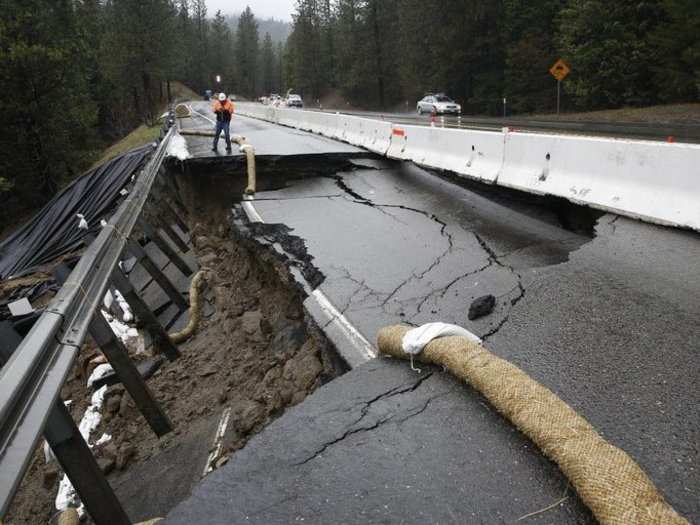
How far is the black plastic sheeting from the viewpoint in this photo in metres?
9.83

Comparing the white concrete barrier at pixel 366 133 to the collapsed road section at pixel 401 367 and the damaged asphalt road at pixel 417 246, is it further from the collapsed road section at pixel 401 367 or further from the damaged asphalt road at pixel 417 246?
the collapsed road section at pixel 401 367

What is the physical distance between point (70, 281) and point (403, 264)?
3141mm

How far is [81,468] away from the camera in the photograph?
9.50ft

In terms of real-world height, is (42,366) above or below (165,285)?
above

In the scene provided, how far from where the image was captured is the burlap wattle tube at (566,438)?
77.4 inches

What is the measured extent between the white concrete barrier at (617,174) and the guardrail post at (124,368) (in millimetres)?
5203

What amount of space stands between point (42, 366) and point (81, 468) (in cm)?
63

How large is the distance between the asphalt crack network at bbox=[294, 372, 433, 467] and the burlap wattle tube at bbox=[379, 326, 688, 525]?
245 mm

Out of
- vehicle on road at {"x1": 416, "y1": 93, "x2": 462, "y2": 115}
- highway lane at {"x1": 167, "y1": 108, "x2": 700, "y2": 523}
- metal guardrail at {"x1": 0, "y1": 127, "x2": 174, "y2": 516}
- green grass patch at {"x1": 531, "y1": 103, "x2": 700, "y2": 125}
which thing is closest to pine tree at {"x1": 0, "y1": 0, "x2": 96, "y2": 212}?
metal guardrail at {"x1": 0, "y1": 127, "x2": 174, "y2": 516}

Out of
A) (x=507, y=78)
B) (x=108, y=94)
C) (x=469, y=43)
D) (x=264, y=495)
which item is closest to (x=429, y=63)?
(x=469, y=43)

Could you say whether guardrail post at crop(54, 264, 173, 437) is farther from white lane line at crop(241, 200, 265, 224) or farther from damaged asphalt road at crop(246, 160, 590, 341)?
white lane line at crop(241, 200, 265, 224)

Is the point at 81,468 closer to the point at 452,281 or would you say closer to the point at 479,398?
the point at 479,398

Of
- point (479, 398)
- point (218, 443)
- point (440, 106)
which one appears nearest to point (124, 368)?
point (218, 443)

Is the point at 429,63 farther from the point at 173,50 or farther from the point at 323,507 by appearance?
the point at 323,507
